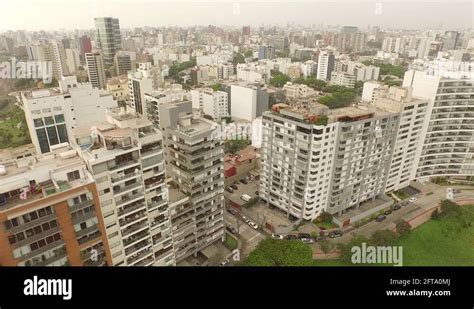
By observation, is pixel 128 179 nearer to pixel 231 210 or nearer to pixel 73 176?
pixel 73 176

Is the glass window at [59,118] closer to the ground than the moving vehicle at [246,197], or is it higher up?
higher up

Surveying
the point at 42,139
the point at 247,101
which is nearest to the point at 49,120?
the point at 42,139

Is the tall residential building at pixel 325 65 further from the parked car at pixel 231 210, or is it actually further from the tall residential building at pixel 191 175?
the tall residential building at pixel 191 175

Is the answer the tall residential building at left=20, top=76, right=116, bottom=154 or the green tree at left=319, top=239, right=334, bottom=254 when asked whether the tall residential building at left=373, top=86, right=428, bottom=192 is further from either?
the tall residential building at left=20, top=76, right=116, bottom=154

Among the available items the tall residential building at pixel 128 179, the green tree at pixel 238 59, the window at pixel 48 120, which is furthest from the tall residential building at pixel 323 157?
the green tree at pixel 238 59

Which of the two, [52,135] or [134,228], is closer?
[134,228]

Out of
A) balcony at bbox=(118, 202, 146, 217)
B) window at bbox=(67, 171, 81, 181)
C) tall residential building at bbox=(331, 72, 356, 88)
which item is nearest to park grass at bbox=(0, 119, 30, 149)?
balcony at bbox=(118, 202, 146, 217)
